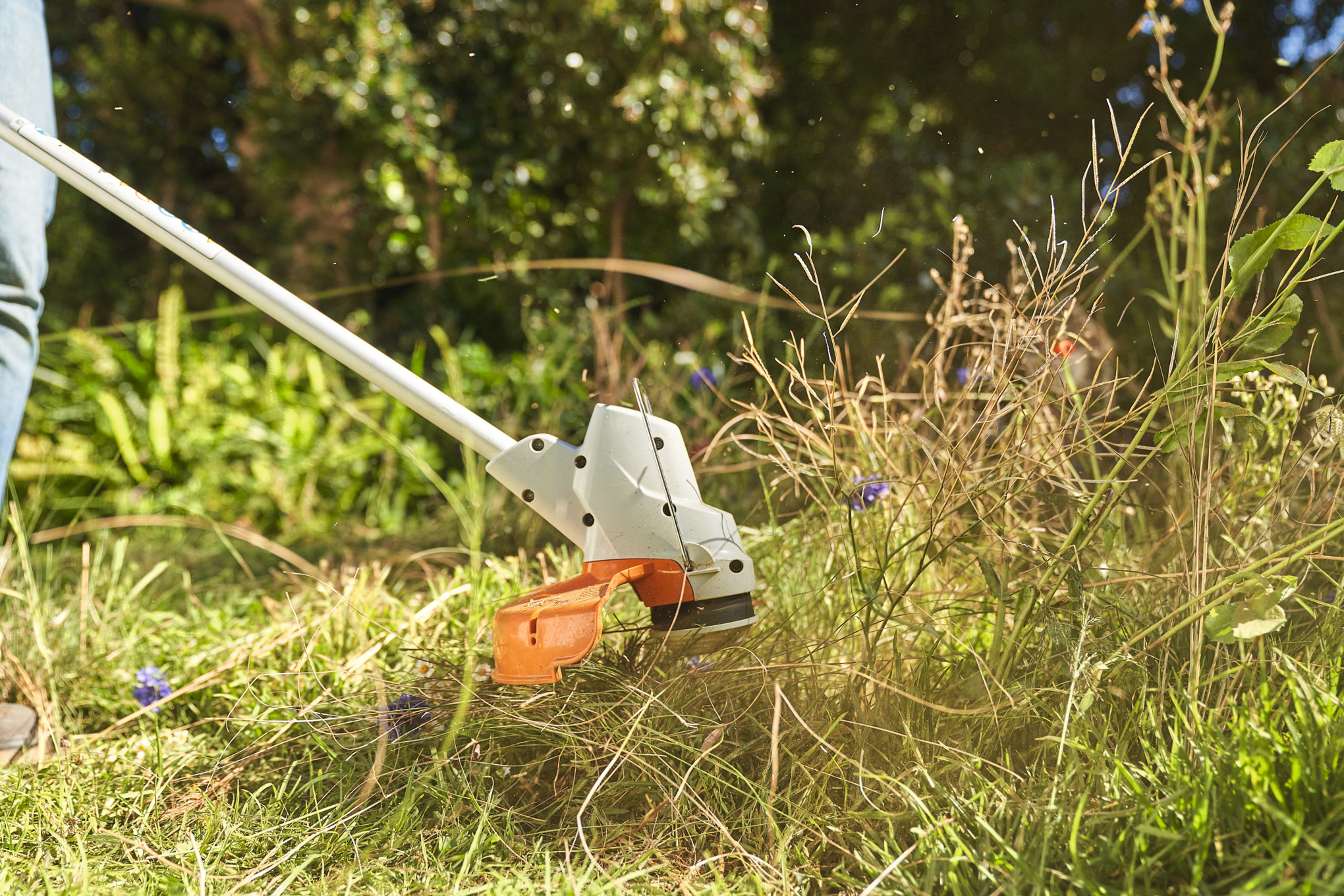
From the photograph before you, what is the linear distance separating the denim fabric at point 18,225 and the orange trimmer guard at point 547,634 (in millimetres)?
865

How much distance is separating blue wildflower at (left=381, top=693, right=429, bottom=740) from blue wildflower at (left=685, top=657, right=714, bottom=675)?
0.34m

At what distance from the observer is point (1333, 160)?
95 centimetres

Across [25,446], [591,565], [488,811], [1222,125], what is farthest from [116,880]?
[25,446]

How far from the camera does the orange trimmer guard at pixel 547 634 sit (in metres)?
1.04

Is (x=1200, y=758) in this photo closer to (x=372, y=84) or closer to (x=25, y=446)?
(x=372, y=84)

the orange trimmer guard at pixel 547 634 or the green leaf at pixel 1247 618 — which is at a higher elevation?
the green leaf at pixel 1247 618

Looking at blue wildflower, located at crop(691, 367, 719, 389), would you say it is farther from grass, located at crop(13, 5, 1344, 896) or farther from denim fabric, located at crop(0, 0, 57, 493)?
denim fabric, located at crop(0, 0, 57, 493)

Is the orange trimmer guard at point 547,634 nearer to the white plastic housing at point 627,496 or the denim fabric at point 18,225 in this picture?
the white plastic housing at point 627,496

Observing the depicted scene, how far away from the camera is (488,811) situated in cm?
112

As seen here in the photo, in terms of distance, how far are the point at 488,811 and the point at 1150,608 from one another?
0.86 metres

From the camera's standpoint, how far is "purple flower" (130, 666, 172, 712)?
146 centimetres

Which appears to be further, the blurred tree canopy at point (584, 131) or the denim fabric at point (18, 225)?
the blurred tree canopy at point (584, 131)

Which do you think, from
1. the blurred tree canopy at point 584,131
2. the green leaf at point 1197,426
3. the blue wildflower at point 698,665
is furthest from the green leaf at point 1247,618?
the blurred tree canopy at point 584,131

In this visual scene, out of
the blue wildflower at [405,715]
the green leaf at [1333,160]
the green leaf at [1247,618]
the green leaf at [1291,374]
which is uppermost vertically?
the green leaf at [1333,160]
